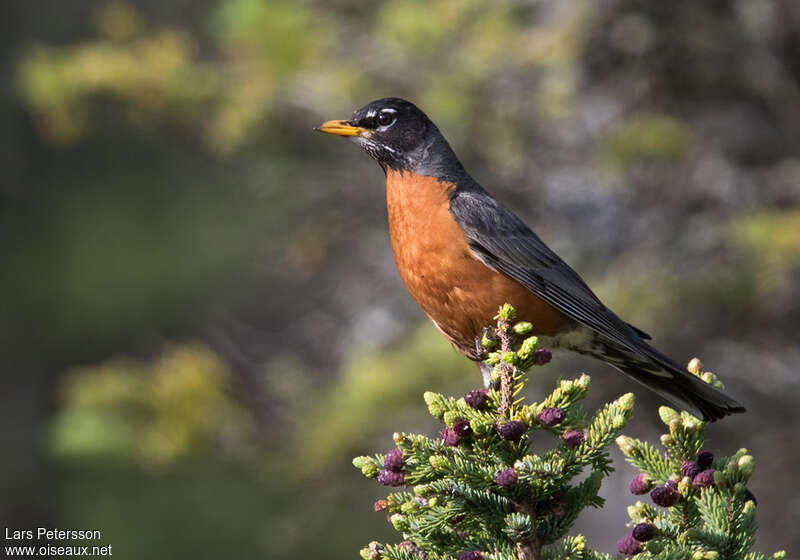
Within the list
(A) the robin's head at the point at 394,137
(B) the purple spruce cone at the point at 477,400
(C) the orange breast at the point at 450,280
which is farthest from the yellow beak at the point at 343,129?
(B) the purple spruce cone at the point at 477,400

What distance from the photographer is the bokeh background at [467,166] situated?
185 inches

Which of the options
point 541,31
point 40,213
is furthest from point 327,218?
point 40,213

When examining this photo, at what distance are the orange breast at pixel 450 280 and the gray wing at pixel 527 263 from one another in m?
0.03

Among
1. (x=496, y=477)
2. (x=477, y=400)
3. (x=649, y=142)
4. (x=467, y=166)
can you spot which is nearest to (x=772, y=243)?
(x=649, y=142)

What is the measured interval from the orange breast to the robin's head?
0.24 m

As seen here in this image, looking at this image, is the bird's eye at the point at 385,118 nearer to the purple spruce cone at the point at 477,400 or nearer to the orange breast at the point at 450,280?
the orange breast at the point at 450,280

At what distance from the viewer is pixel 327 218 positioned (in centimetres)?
568

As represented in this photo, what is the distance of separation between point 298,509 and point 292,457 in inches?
32.8

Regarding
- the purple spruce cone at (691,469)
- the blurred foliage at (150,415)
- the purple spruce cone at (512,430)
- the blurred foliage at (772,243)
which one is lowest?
the purple spruce cone at (691,469)

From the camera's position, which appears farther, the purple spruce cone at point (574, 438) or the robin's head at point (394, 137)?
the robin's head at point (394, 137)

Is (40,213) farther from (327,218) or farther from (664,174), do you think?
(664,174)

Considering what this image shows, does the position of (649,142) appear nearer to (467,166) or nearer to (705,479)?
(467,166)

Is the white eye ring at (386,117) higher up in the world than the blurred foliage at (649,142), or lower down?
lower down

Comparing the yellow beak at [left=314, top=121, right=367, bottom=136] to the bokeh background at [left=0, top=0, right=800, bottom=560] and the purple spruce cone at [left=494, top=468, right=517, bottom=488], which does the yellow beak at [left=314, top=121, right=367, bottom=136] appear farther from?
the purple spruce cone at [left=494, top=468, right=517, bottom=488]
